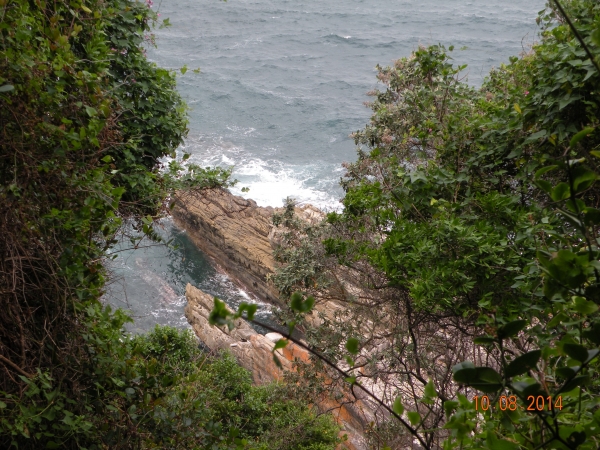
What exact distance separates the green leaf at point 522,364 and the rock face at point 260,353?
881 centimetres

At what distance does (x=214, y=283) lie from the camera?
65.0 ft

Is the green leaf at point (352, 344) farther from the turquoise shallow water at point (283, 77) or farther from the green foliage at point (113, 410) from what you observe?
the turquoise shallow water at point (283, 77)

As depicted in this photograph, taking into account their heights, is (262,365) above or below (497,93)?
below

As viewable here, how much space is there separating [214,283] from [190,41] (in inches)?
956

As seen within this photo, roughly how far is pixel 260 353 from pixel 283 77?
24171mm

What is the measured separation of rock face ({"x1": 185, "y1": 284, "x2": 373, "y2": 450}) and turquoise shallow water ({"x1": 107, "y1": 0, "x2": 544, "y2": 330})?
1.05 meters

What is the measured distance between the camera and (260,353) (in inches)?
547

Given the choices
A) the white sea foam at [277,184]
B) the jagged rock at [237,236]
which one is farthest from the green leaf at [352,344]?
the white sea foam at [277,184]

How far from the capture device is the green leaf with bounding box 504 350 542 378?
1182mm

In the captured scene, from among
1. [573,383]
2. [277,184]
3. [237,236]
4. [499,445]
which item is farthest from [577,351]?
[277,184]

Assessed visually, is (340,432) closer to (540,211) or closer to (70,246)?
(540,211)

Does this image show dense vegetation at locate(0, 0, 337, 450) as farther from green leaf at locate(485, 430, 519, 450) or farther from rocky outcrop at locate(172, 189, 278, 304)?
rocky outcrop at locate(172, 189, 278, 304)

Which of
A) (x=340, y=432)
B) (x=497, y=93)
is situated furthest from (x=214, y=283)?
(x=497, y=93)

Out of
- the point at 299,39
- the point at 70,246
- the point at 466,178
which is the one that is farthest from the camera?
the point at 299,39
